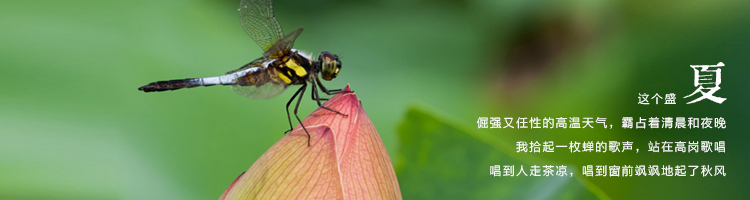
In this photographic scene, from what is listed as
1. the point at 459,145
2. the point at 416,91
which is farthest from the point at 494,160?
the point at 416,91

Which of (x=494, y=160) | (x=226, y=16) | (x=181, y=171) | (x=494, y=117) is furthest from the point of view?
(x=494, y=117)

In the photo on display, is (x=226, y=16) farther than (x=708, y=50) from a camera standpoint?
No

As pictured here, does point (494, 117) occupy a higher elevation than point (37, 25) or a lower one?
lower

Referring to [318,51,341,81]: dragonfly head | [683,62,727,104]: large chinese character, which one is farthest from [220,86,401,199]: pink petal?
[683,62,727,104]: large chinese character

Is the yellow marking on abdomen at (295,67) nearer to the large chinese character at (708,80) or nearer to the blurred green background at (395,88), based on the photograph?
the blurred green background at (395,88)

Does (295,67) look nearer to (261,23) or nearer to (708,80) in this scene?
(261,23)

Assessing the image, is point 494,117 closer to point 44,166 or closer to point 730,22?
point 730,22
